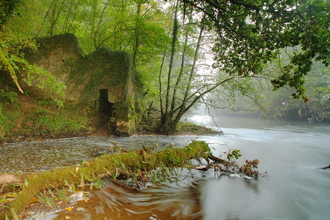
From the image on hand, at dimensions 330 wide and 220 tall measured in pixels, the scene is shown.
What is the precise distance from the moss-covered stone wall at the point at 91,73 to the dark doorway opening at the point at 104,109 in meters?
0.25

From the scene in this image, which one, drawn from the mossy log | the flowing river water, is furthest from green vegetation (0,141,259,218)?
the flowing river water

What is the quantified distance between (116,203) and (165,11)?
36.0 ft

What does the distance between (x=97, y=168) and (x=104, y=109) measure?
23.7ft

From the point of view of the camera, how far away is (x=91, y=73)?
988cm

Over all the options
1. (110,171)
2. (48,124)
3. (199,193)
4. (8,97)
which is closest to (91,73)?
(48,124)

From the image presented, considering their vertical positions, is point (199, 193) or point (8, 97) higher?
point (8, 97)

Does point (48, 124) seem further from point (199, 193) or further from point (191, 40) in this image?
point (191, 40)

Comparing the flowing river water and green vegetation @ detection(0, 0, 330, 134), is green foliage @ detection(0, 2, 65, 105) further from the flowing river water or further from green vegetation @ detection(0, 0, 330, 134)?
the flowing river water

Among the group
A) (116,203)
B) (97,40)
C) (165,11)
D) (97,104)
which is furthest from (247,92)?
(97,40)

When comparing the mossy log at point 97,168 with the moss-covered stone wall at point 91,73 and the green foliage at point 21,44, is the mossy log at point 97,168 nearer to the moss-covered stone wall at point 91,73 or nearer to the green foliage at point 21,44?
the green foliage at point 21,44

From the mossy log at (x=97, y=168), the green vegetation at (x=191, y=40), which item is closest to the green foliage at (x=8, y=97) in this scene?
the green vegetation at (x=191, y=40)

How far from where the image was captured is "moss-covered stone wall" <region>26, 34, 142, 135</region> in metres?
9.30

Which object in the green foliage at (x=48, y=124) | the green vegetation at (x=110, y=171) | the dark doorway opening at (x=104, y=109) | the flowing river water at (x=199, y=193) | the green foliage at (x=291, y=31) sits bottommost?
the flowing river water at (x=199, y=193)

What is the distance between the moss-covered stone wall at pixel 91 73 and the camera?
930 centimetres
